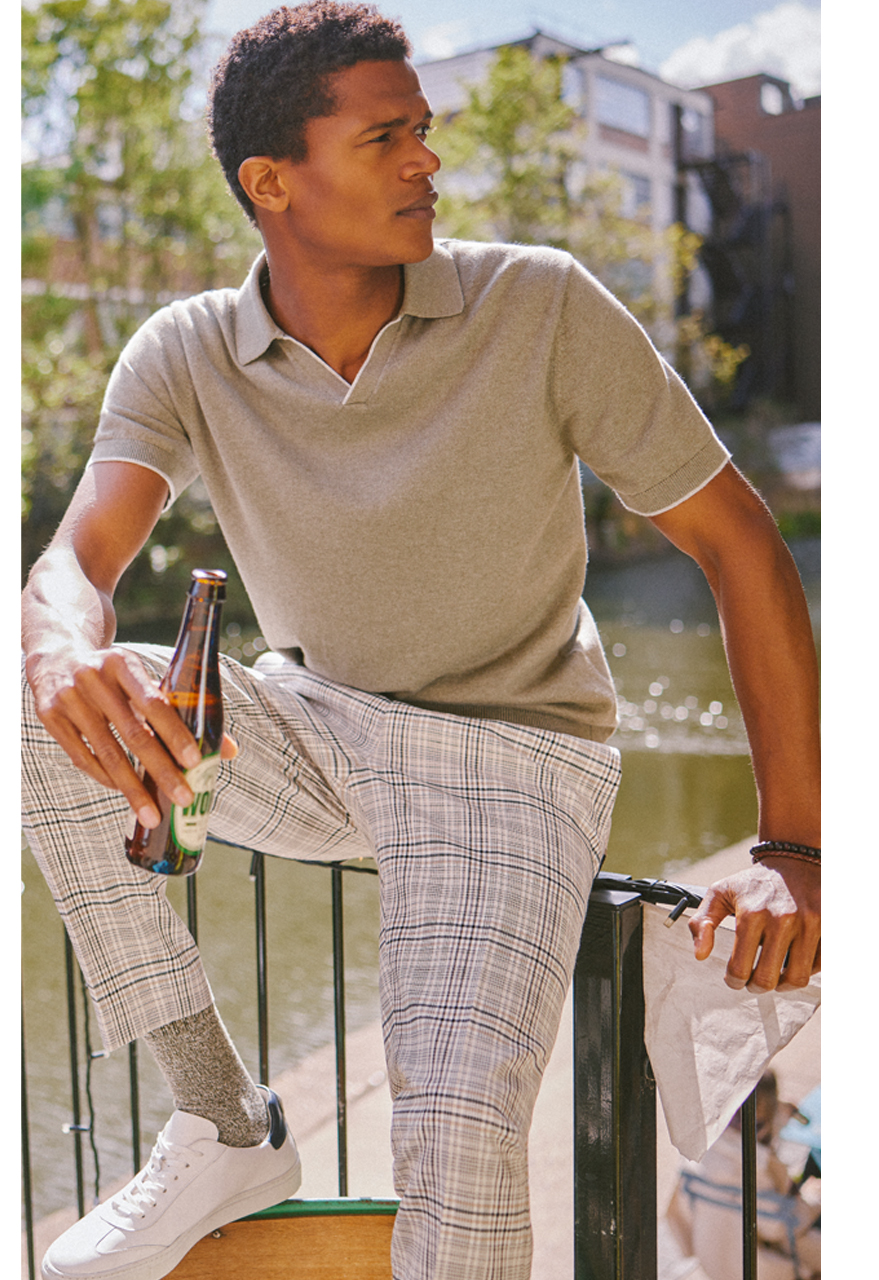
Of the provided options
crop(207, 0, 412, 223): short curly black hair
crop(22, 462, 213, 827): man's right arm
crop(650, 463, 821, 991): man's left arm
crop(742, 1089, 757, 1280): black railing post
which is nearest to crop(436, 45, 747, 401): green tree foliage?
crop(207, 0, 412, 223): short curly black hair

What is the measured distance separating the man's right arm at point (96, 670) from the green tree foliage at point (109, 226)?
30.4ft

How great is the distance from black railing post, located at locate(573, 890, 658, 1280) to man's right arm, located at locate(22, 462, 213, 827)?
49cm

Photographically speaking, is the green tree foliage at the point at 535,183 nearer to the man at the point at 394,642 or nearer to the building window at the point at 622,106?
the building window at the point at 622,106

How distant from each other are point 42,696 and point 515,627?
650 mm

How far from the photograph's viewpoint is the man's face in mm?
1684

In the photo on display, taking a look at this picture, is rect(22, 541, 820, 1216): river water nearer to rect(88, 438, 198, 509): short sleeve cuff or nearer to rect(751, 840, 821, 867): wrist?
rect(88, 438, 198, 509): short sleeve cuff

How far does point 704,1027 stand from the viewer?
4.27 feet

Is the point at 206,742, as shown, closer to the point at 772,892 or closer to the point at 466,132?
the point at 772,892

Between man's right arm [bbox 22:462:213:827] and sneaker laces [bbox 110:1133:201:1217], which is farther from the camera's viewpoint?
sneaker laces [bbox 110:1133:201:1217]

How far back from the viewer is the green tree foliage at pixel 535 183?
14.4m
